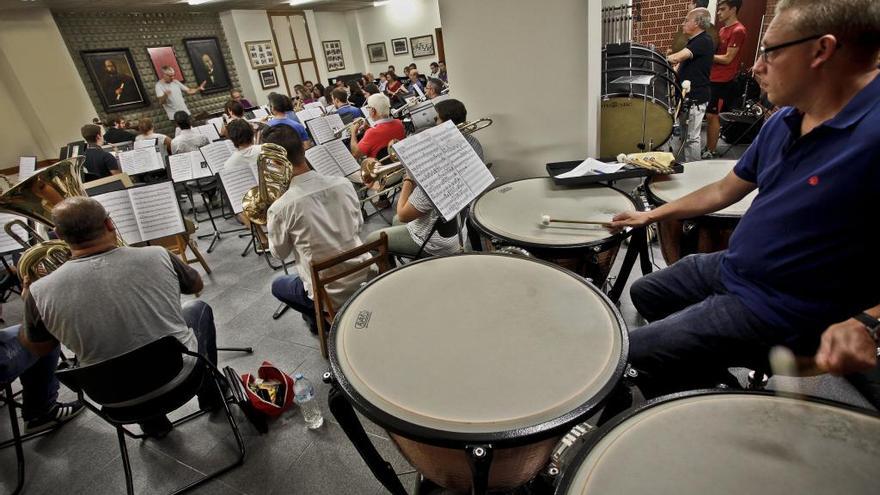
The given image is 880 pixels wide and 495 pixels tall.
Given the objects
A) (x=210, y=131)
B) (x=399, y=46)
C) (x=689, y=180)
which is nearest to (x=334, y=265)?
(x=689, y=180)

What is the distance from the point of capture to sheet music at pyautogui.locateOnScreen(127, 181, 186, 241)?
281 centimetres

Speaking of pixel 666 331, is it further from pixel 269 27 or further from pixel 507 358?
pixel 269 27

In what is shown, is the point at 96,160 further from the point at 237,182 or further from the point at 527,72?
the point at 527,72

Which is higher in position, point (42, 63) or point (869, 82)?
point (42, 63)

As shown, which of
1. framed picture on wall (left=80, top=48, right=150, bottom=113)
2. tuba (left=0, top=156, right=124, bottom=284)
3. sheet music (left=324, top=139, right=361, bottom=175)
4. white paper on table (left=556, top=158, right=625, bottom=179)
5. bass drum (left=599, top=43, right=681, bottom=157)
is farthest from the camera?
framed picture on wall (left=80, top=48, right=150, bottom=113)

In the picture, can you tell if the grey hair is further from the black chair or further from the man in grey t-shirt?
the man in grey t-shirt

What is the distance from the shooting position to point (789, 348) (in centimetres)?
115

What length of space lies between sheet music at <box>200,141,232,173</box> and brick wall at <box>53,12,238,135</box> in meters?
5.12

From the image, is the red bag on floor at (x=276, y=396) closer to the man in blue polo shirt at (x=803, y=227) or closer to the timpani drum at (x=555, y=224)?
the timpani drum at (x=555, y=224)

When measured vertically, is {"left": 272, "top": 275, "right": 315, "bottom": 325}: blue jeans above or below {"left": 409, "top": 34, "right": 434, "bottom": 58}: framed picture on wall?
below

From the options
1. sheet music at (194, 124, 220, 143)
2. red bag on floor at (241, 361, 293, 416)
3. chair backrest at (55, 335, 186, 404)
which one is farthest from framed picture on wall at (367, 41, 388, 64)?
chair backrest at (55, 335, 186, 404)

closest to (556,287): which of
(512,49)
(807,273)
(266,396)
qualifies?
(807,273)

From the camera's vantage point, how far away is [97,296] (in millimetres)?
1454

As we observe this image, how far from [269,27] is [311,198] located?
10593 mm
